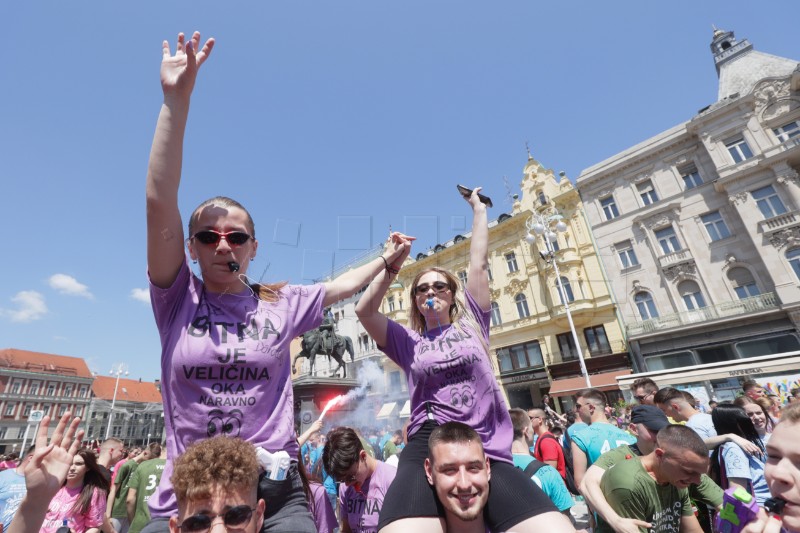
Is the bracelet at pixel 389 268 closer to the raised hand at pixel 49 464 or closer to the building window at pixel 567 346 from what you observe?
the raised hand at pixel 49 464

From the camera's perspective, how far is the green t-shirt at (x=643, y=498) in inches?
117

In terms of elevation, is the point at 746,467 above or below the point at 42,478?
below

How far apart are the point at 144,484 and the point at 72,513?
3.21 feet

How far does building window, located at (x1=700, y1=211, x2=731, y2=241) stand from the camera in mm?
20375

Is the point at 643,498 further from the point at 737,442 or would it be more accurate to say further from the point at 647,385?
the point at 647,385

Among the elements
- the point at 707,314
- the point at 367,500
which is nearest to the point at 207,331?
the point at 367,500

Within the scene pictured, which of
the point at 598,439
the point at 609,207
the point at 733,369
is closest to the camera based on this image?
the point at 598,439

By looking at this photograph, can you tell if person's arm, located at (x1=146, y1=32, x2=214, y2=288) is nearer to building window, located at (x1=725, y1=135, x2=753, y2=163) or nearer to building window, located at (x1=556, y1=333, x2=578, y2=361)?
building window, located at (x1=556, y1=333, x2=578, y2=361)

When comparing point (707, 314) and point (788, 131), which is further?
point (707, 314)

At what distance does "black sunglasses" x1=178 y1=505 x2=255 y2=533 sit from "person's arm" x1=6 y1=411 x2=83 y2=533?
51 cm

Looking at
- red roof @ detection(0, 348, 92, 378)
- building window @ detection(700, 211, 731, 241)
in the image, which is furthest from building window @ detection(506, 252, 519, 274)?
red roof @ detection(0, 348, 92, 378)

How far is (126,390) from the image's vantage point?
209 ft

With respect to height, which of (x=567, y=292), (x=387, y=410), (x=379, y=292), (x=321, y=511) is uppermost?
(x=567, y=292)

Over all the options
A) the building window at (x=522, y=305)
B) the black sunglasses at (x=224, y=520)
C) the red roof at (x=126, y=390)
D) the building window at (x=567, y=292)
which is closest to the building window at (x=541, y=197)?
the building window at (x=567, y=292)
